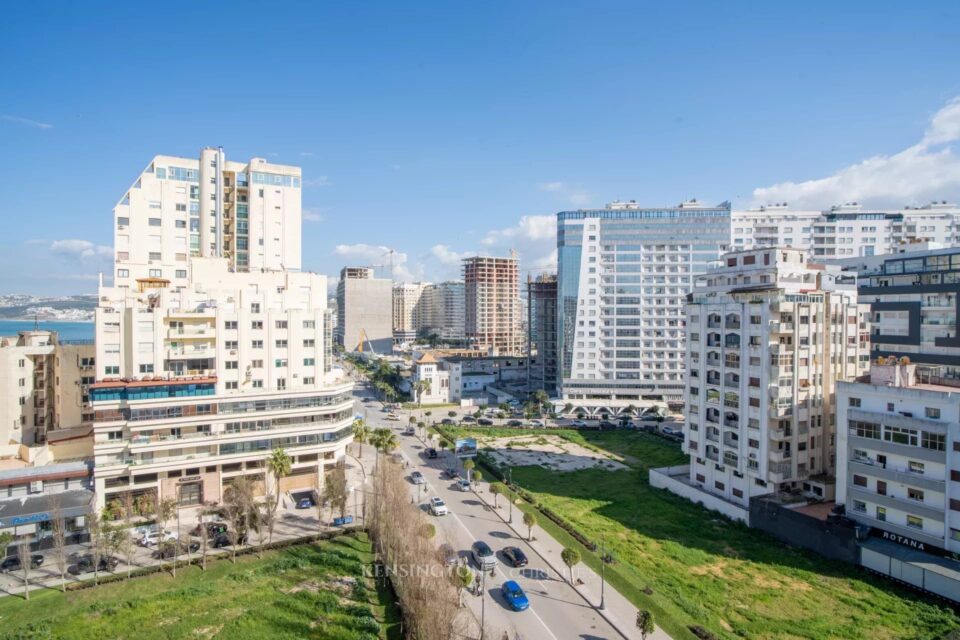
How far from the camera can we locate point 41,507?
3759 cm

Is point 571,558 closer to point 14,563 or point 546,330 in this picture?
point 14,563

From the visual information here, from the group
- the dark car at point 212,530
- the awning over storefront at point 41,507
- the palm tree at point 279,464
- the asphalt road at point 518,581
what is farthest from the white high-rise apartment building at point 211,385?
the asphalt road at point 518,581

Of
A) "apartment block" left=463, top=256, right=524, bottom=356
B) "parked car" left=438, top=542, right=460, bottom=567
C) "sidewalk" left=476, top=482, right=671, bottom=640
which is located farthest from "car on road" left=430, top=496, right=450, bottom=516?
"apartment block" left=463, top=256, right=524, bottom=356

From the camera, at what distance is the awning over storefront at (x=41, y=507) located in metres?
36.2

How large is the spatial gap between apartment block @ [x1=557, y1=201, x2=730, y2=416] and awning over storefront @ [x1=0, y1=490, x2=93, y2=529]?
2580 inches

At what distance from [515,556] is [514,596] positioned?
5.19 m

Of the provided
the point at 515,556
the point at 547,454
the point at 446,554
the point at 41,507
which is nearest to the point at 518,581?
the point at 515,556

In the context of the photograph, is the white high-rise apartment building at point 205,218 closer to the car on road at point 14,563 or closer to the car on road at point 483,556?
the car on road at point 14,563

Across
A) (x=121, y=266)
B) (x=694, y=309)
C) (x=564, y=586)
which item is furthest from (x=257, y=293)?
(x=694, y=309)

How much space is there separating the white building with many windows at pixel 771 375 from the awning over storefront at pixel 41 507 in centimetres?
4833

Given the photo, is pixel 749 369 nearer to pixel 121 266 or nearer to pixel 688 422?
pixel 688 422

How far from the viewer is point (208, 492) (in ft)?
146

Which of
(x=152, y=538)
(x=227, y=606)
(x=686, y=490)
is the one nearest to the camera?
(x=227, y=606)

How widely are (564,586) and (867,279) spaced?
4566 cm
